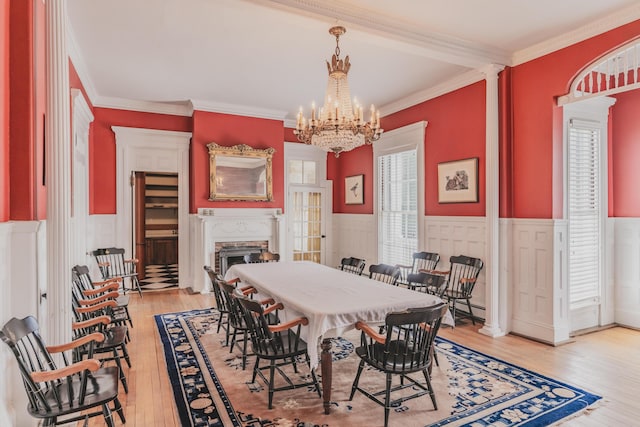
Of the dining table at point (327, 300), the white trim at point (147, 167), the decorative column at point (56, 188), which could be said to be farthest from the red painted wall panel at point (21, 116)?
the white trim at point (147, 167)

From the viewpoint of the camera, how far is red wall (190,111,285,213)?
6.73 meters

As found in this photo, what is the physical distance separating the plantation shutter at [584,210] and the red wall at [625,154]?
0.37m

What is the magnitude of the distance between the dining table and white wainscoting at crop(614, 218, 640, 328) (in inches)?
118

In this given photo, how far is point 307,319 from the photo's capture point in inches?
114

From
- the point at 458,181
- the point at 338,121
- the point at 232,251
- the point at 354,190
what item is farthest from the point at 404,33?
the point at 232,251

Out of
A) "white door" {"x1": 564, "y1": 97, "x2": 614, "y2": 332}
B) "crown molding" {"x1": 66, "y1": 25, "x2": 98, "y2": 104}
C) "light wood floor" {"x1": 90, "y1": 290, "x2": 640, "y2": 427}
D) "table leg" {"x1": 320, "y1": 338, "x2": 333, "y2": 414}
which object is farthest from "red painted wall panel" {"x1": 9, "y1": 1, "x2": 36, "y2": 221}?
"white door" {"x1": 564, "y1": 97, "x2": 614, "y2": 332}

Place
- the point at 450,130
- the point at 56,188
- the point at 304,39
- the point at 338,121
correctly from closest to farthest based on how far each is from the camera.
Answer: the point at 56,188 < the point at 338,121 < the point at 304,39 < the point at 450,130

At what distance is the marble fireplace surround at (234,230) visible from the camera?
6.65 metres

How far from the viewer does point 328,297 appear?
325 centimetres

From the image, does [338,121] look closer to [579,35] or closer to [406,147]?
[579,35]

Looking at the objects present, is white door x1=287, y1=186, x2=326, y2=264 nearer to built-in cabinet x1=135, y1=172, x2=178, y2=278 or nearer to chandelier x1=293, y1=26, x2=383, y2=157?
built-in cabinet x1=135, y1=172, x2=178, y2=278

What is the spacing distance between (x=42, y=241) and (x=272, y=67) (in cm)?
349

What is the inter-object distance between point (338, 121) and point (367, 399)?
2421mm

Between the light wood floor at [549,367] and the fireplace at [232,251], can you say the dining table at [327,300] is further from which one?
the fireplace at [232,251]
